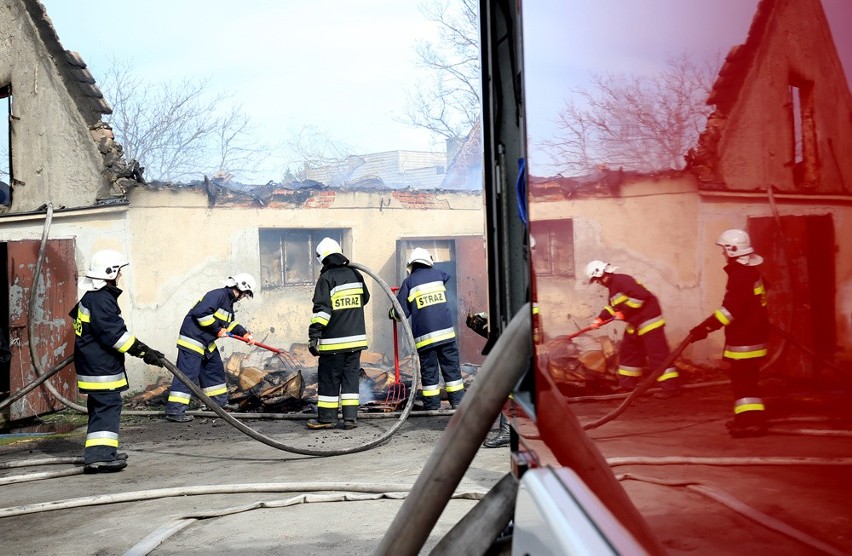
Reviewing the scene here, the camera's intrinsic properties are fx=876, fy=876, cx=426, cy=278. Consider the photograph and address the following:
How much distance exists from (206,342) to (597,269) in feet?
30.6

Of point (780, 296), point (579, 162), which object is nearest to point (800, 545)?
point (780, 296)

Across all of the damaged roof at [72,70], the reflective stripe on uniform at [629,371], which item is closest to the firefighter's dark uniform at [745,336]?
the reflective stripe on uniform at [629,371]

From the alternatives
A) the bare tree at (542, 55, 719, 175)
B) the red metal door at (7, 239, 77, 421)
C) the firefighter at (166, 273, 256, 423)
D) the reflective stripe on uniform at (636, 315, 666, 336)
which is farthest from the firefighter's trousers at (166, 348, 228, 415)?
the reflective stripe on uniform at (636, 315, 666, 336)

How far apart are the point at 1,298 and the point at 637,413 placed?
1219cm

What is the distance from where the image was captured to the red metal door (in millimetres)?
10109

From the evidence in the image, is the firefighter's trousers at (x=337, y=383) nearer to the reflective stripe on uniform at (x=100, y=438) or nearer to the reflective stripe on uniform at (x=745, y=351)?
the reflective stripe on uniform at (x=100, y=438)

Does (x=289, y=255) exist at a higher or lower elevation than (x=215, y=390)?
higher


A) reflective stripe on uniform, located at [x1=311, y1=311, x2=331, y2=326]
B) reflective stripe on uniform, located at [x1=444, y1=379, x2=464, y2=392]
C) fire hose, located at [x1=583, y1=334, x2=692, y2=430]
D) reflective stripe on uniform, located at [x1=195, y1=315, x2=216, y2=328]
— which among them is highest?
fire hose, located at [x1=583, y1=334, x2=692, y2=430]

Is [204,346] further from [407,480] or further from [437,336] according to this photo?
[407,480]

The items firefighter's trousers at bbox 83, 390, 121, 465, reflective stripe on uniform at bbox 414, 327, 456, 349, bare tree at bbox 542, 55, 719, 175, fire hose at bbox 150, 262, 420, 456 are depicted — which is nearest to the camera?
bare tree at bbox 542, 55, 719, 175

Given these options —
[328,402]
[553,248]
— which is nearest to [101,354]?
[328,402]

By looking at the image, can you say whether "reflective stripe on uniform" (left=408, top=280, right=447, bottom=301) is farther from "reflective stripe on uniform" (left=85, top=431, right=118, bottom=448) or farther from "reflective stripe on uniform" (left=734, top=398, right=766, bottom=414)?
"reflective stripe on uniform" (left=734, top=398, right=766, bottom=414)

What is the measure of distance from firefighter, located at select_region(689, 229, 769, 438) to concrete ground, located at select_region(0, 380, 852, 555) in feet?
0.06

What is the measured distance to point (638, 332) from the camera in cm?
102
